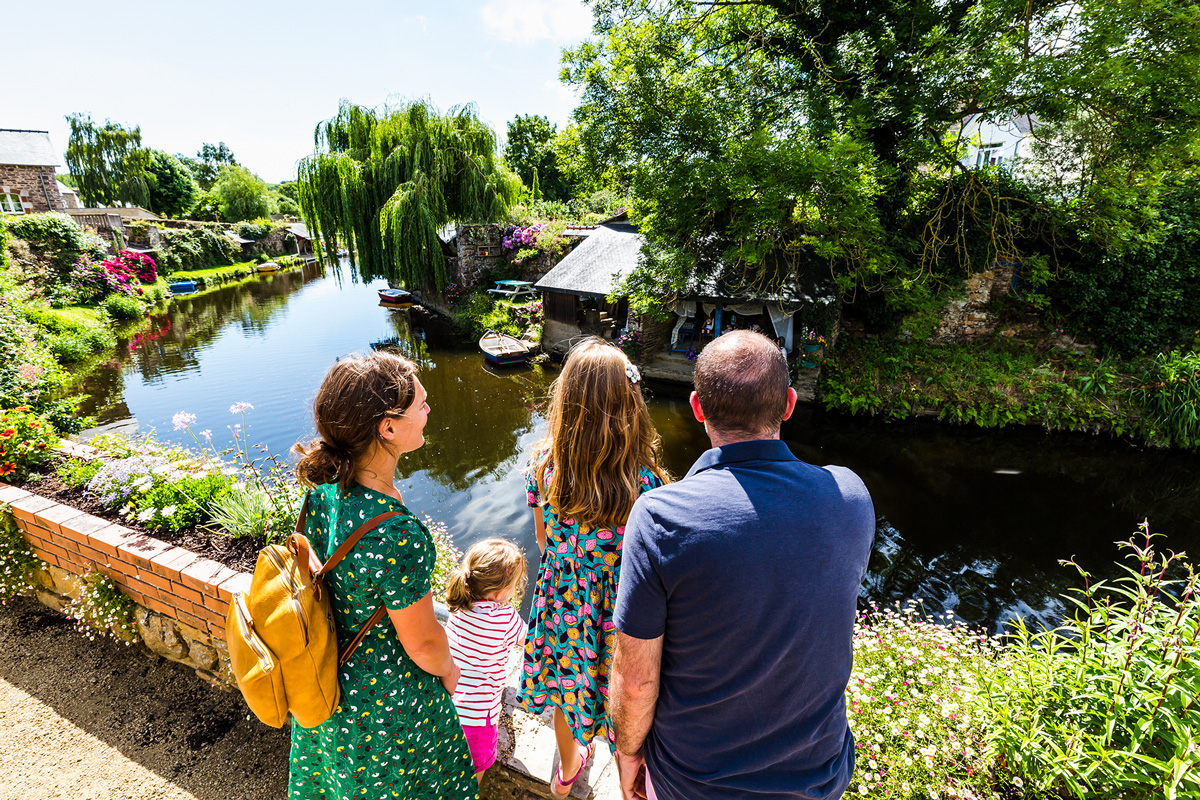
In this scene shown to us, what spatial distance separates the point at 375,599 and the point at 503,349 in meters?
13.0

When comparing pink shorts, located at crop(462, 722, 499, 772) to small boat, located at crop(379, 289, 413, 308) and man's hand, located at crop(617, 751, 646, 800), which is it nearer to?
man's hand, located at crop(617, 751, 646, 800)

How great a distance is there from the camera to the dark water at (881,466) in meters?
6.33

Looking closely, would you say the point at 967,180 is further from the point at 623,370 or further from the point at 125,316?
the point at 125,316

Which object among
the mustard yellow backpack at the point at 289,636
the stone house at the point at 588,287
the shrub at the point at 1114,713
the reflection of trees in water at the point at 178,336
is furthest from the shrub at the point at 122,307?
the shrub at the point at 1114,713

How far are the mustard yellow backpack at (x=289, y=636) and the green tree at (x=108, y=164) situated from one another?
2238 inches

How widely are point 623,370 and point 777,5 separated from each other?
11.0 metres

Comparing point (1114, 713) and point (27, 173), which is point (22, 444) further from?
point (27, 173)

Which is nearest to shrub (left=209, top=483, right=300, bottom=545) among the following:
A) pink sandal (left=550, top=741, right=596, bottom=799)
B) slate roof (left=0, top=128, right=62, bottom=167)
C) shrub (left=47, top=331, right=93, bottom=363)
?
pink sandal (left=550, top=741, right=596, bottom=799)

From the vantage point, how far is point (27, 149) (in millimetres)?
25766

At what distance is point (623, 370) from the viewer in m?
1.63

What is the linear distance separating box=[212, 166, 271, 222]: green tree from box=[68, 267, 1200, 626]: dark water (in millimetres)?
34538

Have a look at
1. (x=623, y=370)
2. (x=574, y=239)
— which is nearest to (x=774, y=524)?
(x=623, y=370)

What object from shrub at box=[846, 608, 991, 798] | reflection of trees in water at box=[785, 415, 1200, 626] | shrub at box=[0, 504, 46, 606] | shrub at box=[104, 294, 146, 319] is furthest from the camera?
shrub at box=[104, 294, 146, 319]

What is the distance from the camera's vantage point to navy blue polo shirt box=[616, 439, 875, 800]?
105 centimetres
